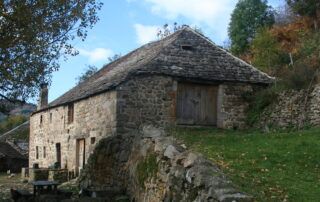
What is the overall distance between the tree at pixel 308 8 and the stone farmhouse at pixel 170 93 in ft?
31.8

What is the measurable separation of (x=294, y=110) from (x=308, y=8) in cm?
1272

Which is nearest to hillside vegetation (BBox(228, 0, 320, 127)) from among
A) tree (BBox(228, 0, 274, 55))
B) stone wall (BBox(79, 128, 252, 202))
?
tree (BBox(228, 0, 274, 55))

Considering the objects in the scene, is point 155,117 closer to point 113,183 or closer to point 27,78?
point 113,183

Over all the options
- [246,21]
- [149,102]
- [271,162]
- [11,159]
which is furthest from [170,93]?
[11,159]

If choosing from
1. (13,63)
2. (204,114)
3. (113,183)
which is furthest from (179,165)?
(204,114)

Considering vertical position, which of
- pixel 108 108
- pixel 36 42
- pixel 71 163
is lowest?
pixel 71 163

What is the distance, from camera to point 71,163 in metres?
25.9

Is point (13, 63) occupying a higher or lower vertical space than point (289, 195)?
higher

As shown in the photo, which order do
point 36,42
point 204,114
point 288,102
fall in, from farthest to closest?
point 204,114
point 288,102
point 36,42

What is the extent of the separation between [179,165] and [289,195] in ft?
8.89

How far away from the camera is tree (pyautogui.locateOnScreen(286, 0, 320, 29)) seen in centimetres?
2981

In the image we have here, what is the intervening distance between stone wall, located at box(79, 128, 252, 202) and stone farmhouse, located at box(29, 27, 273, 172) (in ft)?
9.52

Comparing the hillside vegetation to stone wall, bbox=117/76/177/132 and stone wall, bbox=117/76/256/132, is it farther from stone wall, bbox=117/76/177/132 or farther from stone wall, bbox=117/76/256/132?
stone wall, bbox=117/76/177/132

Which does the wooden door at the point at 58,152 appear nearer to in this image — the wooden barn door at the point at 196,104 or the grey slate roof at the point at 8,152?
the wooden barn door at the point at 196,104
